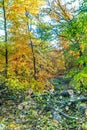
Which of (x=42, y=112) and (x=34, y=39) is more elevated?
(x=34, y=39)

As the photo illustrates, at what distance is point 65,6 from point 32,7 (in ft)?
7.59

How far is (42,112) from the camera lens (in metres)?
10.6

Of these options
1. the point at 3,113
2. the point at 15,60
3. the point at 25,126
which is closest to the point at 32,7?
the point at 15,60

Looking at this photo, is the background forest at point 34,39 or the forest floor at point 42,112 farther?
the background forest at point 34,39

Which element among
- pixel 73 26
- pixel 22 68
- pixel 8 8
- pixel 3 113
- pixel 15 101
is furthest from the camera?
pixel 22 68

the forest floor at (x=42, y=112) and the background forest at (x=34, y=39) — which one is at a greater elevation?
the background forest at (x=34, y=39)

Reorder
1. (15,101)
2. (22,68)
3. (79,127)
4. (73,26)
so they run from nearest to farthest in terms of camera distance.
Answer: (79,127)
(15,101)
(73,26)
(22,68)

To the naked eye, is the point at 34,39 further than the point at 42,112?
Yes

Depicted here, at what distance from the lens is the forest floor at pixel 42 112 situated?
9531 millimetres

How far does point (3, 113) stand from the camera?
35.7 ft

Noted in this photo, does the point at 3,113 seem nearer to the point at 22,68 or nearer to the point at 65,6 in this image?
the point at 22,68

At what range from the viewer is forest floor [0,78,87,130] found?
31.3 ft

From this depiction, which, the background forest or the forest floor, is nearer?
the forest floor

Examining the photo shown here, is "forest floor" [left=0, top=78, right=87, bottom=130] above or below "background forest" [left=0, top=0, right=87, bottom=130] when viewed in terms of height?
below
